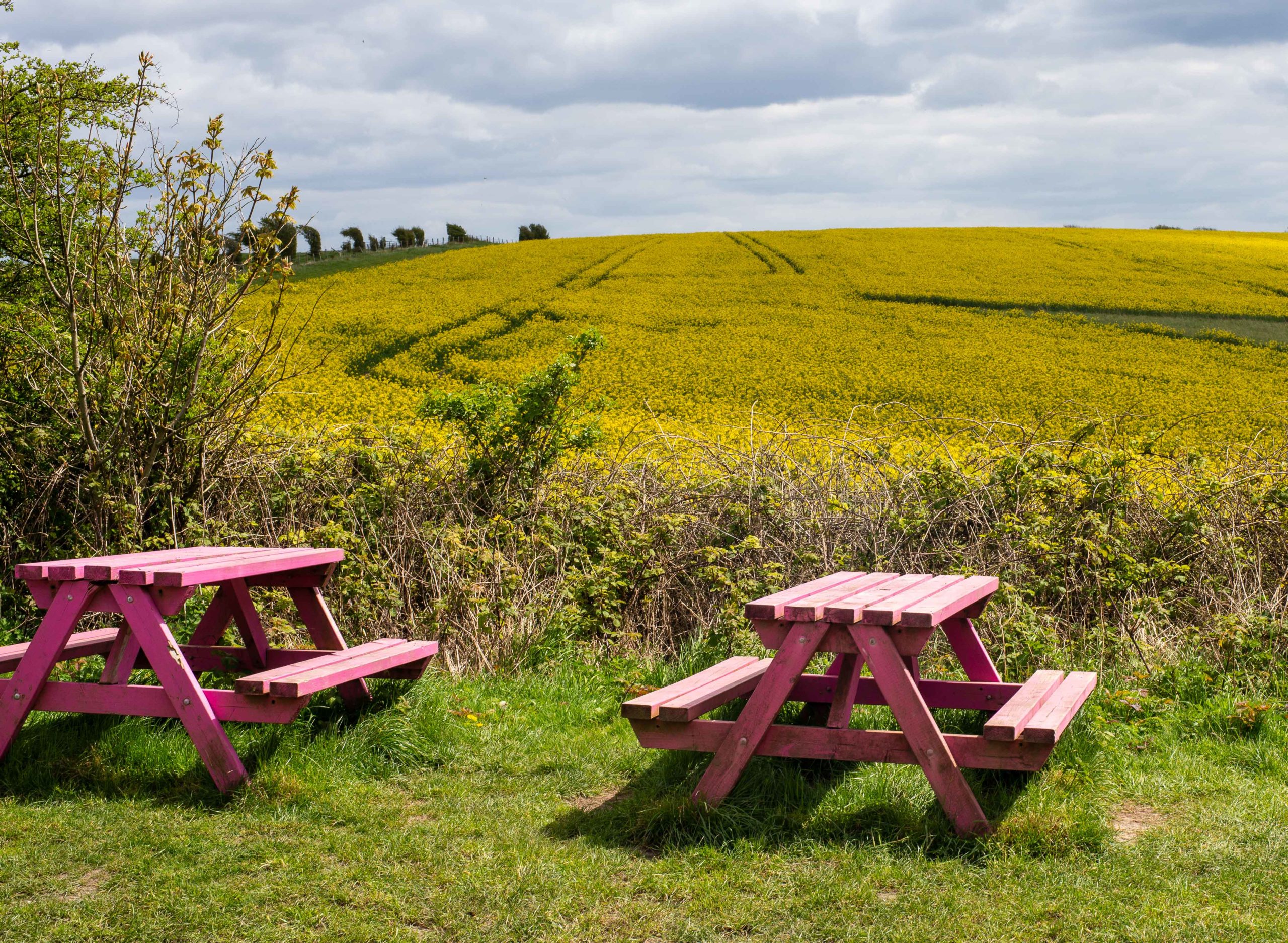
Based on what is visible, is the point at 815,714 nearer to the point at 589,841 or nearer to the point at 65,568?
the point at 589,841

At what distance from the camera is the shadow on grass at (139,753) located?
14.4ft

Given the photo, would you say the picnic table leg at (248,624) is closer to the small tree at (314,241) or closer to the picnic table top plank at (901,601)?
the picnic table top plank at (901,601)

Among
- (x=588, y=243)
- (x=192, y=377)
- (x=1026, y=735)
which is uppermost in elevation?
(x=588, y=243)

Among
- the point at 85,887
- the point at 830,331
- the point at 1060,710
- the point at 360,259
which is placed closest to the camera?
the point at 85,887

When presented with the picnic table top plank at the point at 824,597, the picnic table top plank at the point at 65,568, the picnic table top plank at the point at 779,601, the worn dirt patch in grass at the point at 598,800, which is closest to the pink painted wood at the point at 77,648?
the picnic table top plank at the point at 65,568

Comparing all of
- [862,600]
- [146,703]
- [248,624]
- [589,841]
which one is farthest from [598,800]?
[248,624]

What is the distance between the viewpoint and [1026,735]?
148 inches

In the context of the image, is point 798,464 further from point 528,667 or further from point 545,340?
point 545,340

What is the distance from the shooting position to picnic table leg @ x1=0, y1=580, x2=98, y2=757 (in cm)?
448

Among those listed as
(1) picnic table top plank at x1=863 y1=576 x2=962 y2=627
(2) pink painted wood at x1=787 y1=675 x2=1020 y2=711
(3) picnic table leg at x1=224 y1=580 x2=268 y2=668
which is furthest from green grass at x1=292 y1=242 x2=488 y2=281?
(1) picnic table top plank at x1=863 y1=576 x2=962 y2=627

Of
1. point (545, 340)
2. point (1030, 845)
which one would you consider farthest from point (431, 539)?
point (545, 340)

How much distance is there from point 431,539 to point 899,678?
3876mm

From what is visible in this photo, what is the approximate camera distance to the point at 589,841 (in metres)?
3.92

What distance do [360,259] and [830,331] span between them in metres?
20.7
